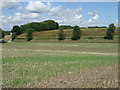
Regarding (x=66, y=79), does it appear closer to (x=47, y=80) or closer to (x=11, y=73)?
(x=47, y=80)

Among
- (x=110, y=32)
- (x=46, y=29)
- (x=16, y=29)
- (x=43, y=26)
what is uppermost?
(x=43, y=26)

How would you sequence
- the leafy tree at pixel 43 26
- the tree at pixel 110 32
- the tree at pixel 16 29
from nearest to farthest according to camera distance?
the tree at pixel 110 32, the tree at pixel 16 29, the leafy tree at pixel 43 26

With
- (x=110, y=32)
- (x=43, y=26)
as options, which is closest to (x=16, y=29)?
(x=43, y=26)

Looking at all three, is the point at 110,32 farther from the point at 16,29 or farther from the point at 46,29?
the point at 16,29

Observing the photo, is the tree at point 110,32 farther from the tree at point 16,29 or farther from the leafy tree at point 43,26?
the tree at point 16,29

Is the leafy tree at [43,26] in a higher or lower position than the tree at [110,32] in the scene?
higher

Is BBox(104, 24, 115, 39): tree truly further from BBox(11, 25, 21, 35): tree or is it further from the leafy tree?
BBox(11, 25, 21, 35): tree

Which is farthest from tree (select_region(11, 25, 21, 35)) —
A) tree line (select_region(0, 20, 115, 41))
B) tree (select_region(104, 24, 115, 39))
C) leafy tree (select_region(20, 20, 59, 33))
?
tree (select_region(104, 24, 115, 39))

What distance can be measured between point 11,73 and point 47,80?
237 centimetres

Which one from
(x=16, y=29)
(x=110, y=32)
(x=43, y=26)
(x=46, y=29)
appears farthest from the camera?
(x=43, y=26)

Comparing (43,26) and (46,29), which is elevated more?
(43,26)

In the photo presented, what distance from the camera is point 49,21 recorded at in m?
141

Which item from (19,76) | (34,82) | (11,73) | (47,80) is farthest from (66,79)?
(11,73)

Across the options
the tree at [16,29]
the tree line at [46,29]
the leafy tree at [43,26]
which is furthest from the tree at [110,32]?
the tree at [16,29]
